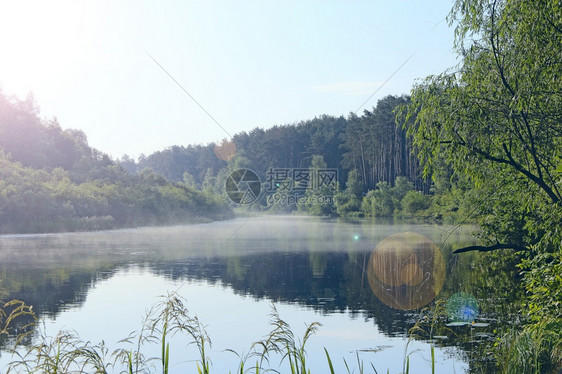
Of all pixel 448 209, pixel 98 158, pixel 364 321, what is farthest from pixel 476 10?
pixel 98 158

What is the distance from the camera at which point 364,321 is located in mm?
14125

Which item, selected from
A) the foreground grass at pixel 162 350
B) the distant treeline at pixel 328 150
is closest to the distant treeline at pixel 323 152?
the distant treeline at pixel 328 150

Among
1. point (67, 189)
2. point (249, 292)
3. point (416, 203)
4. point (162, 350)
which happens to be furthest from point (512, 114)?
point (416, 203)

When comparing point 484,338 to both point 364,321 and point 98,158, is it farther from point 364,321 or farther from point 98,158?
point 98,158

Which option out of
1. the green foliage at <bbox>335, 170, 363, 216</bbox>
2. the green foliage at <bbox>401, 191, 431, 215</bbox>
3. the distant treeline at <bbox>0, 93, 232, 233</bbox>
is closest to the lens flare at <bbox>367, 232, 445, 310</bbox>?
the distant treeline at <bbox>0, 93, 232, 233</bbox>

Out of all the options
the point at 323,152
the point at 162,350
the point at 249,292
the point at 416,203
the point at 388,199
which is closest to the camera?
the point at 162,350

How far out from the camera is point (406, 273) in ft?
72.3

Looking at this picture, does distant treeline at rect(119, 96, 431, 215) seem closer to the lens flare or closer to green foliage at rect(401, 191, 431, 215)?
green foliage at rect(401, 191, 431, 215)

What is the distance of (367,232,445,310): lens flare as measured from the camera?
669 inches

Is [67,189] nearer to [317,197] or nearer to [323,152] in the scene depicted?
[317,197]

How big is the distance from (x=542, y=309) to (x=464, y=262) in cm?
1619

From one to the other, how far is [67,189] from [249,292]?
32.6 meters

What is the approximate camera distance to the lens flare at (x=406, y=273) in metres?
17.0

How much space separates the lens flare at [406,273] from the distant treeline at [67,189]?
78.9ft
